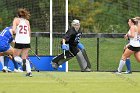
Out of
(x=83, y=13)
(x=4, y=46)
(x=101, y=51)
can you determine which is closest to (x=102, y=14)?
(x=83, y=13)

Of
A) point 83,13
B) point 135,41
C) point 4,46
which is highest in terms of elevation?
point 135,41

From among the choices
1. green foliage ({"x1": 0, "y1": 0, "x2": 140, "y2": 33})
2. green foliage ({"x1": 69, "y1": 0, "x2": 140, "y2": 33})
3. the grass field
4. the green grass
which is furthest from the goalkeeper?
green foliage ({"x1": 69, "y1": 0, "x2": 140, "y2": 33})

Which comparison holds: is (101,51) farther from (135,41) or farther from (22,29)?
(22,29)

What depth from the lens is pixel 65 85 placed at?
1420cm

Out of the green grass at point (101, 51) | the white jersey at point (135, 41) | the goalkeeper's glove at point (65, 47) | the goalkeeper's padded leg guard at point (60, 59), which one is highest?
the white jersey at point (135, 41)

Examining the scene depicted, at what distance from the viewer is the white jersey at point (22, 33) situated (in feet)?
53.9

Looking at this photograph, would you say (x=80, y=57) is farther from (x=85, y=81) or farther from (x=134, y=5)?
(x=134, y=5)

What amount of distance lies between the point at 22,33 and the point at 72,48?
4941 mm

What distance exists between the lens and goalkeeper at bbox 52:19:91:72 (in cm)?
2080

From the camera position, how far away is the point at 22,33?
16438mm

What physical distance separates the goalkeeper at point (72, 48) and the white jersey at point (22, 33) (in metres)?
4.23

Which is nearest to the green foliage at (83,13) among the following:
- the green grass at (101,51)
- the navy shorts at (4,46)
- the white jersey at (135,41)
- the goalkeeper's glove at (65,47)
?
the green grass at (101,51)

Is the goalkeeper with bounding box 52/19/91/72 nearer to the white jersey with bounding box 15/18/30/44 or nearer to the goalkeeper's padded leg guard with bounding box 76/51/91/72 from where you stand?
the goalkeeper's padded leg guard with bounding box 76/51/91/72

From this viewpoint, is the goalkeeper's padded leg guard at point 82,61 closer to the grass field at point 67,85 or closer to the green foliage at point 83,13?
the green foliage at point 83,13
